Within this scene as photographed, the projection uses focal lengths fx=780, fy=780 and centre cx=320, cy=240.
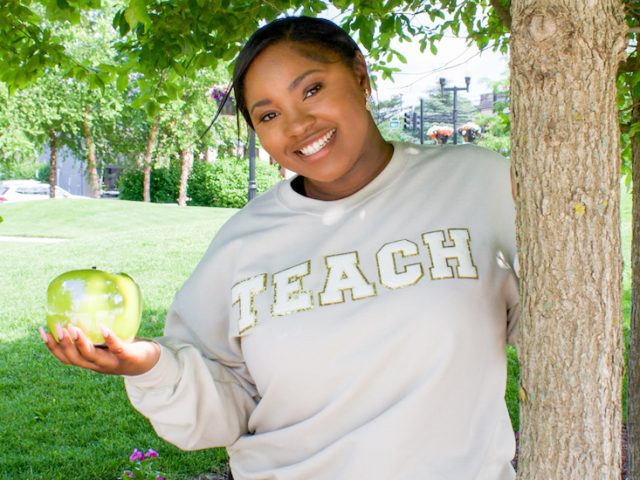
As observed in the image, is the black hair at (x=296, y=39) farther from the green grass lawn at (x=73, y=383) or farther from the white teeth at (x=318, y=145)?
the green grass lawn at (x=73, y=383)

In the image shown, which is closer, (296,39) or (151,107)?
(296,39)

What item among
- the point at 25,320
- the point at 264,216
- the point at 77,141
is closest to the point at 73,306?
the point at 264,216

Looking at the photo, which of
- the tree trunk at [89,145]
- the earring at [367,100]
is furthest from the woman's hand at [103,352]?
the tree trunk at [89,145]

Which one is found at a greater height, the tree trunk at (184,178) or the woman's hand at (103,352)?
the tree trunk at (184,178)

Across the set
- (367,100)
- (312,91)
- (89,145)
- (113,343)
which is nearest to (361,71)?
(367,100)

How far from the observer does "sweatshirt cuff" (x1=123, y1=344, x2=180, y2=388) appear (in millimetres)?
1922

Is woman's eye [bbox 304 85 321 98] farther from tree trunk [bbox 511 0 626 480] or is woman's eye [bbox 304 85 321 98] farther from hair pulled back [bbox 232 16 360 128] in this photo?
tree trunk [bbox 511 0 626 480]

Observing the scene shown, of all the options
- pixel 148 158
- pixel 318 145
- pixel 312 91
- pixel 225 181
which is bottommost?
pixel 318 145

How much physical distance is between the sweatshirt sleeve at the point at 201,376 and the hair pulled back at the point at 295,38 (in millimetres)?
506

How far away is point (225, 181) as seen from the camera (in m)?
29.2

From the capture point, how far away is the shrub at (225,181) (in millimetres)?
28703

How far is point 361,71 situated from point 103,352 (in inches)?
40.7

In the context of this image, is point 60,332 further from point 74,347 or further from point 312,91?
point 312,91

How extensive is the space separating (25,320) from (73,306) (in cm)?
801
